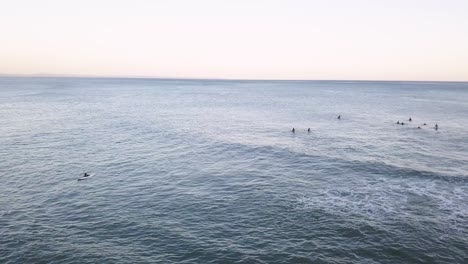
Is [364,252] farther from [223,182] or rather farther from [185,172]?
[185,172]

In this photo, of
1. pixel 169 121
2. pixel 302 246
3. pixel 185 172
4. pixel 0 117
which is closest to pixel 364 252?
pixel 302 246

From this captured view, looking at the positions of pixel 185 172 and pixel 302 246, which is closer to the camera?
pixel 302 246

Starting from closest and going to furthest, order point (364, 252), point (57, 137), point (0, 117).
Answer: point (364, 252) → point (57, 137) → point (0, 117)

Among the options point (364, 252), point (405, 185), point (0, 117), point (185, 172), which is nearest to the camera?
point (364, 252)

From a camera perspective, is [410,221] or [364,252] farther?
[410,221]

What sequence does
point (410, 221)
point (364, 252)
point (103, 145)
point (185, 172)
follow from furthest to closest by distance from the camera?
1. point (103, 145)
2. point (185, 172)
3. point (410, 221)
4. point (364, 252)

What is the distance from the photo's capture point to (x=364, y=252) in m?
32.8

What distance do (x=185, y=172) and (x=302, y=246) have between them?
91.2 feet

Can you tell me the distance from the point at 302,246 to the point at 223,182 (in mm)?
20388

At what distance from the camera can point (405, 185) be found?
50.1 m

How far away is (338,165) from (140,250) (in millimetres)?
38210

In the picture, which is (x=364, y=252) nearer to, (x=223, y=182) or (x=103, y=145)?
(x=223, y=182)

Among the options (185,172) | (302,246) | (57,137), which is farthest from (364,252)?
(57,137)

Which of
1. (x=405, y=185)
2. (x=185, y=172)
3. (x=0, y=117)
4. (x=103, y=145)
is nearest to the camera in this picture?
(x=405, y=185)
